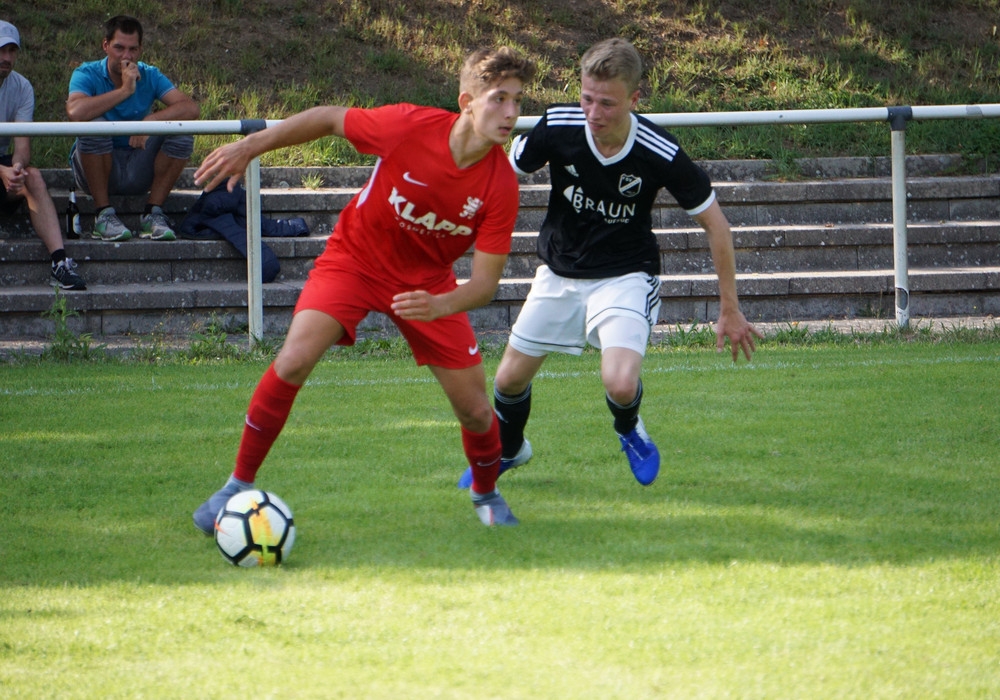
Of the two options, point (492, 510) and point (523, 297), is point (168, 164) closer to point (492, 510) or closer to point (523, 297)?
point (523, 297)

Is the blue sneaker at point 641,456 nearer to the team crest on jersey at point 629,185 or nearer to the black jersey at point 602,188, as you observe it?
the black jersey at point 602,188

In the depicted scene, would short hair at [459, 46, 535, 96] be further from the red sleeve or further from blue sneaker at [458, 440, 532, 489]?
blue sneaker at [458, 440, 532, 489]

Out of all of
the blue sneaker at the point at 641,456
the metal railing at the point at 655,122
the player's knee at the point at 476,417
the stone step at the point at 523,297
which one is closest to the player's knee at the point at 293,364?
the player's knee at the point at 476,417

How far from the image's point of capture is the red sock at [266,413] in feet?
13.0

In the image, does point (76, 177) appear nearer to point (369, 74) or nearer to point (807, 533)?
point (369, 74)

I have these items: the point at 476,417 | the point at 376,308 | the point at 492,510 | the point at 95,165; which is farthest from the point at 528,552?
the point at 95,165

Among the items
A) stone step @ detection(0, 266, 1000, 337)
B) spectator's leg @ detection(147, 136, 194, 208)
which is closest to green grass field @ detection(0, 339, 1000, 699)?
stone step @ detection(0, 266, 1000, 337)

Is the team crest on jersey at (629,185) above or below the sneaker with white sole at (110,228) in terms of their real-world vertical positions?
above

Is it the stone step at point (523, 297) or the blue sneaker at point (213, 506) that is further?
the stone step at point (523, 297)

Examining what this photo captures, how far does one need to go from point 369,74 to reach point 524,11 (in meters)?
2.35

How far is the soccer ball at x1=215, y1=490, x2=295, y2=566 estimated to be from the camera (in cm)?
377

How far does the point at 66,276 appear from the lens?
833 cm

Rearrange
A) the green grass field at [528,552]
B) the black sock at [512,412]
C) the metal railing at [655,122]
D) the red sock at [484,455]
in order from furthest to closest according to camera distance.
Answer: the metal railing at [655,122] → the black sock at [512,412] → the red sock at [484,455] → the green grass field at [528,552]

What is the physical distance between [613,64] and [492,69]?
2.41 feet
